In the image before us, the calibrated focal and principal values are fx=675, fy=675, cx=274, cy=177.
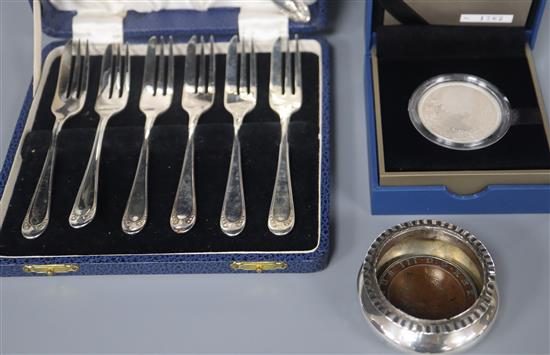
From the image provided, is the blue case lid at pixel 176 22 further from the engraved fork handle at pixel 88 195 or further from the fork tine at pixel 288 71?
the engraved fork handle at pixel 88 195

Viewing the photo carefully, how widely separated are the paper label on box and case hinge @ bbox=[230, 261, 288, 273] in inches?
15.3

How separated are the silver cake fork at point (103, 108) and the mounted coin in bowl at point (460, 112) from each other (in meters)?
0.37

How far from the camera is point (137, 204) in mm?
741

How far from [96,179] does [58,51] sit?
25 cm

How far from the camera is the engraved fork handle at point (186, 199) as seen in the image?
72cm

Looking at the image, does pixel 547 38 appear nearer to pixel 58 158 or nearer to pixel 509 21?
pixel 509 21

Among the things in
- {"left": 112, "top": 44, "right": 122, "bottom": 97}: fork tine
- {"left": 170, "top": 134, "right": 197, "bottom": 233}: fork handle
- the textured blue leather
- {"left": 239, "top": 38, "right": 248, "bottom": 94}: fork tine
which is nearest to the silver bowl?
the textured blue leather

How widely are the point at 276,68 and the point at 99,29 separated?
0.83ft

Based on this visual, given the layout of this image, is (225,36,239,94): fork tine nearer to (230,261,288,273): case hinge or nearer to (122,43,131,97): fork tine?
(122,43,131,97): fork tine

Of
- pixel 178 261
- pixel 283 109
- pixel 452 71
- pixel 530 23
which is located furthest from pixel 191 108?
pixel 530 23

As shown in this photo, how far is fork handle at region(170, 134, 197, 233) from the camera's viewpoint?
72cm

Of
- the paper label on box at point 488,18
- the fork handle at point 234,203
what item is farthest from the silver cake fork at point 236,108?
the paper label on box at point 488,18

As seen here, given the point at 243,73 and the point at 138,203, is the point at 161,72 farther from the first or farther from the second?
the point at 138,203

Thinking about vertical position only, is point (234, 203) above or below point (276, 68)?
below
